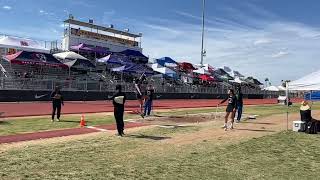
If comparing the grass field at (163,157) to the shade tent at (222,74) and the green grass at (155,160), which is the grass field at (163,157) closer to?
the green grass at (155,160)

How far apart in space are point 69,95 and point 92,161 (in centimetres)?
2890

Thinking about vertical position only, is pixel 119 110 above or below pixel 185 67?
below

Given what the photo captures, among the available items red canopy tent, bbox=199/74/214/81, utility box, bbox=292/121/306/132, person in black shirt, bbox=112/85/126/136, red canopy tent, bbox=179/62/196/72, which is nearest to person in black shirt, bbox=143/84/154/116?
utility box, bbox=292/121/306/132

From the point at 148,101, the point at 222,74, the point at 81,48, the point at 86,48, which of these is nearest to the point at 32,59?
the point at 81,48

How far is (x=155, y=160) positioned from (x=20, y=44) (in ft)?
136

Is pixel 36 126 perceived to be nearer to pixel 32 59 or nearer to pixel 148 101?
pixel 148 101

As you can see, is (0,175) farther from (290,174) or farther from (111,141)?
(290,174)

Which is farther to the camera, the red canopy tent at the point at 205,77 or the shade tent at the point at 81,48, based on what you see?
the red canopy tent at the point at 205,77

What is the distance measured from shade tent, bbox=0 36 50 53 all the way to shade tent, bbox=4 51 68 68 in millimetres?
4776

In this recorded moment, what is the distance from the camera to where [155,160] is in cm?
1072

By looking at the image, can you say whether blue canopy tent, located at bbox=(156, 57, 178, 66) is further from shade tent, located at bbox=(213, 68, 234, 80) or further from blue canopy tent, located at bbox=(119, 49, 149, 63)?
shade tent, located at bbox=(213, 68, 234, 80)

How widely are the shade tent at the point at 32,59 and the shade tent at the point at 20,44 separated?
4.78 metres

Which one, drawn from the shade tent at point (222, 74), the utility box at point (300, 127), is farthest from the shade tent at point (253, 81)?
the utility box at point (300, 127)

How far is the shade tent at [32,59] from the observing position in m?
41.3
